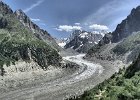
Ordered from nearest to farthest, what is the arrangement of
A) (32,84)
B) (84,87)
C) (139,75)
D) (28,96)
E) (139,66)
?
(139,75) → (139,66) → (28,96) → (84,87) → (32,84)

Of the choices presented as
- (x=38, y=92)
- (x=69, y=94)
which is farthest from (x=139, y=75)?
(x=38, y=92)

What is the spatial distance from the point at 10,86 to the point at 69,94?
3469 centimetres

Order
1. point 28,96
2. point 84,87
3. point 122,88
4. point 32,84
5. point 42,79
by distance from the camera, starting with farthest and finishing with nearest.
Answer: point 42,79, point 32,84, point 84,87, point 28,96, point 122,88

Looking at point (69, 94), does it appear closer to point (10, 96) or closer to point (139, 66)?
point (10, 96)

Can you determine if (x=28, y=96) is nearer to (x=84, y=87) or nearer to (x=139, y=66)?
(x=84, y=87)

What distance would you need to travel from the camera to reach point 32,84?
174 m

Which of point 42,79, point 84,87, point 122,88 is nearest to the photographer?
point 122,88

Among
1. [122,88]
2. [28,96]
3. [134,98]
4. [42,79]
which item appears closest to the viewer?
[134,98]

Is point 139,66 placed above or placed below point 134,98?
above

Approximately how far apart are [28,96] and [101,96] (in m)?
70.9

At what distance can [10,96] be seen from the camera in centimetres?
14338

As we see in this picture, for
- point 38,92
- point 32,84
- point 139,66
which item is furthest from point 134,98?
point 32,84

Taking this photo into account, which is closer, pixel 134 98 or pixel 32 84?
pixel 134 98

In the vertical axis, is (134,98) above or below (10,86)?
below
